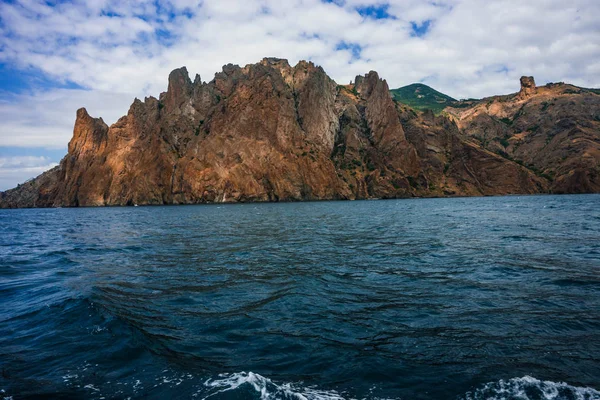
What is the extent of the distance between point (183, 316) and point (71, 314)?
3851mm

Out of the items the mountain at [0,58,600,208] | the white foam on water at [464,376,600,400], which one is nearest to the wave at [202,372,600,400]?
the white foam on water at [464,376,600,400]

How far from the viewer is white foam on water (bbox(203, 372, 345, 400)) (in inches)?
263

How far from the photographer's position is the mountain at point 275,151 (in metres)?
140

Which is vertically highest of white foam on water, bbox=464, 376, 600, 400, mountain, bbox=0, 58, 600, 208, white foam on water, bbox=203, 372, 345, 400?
mountain, bbox=0, 58, 600, 208

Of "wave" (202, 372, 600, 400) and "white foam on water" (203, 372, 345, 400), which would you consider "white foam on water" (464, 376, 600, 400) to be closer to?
"wave" (202, 372, 600, 400)

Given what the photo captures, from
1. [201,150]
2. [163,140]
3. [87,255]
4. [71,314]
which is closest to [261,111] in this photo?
[201,150]

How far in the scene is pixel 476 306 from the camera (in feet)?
37.9

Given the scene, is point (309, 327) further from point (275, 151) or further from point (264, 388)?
point (275, 151)

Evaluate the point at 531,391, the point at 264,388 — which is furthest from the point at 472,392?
the point at 264,388

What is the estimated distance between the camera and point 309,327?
33.3 feet

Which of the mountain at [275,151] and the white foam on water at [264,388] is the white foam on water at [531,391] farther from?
the mountain at [275,151]

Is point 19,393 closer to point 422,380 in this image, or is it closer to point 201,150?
point 422,380

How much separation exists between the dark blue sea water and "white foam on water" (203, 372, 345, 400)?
0.04 m

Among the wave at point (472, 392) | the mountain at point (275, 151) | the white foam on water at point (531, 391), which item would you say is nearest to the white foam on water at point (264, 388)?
the wave at point (472, 392)
